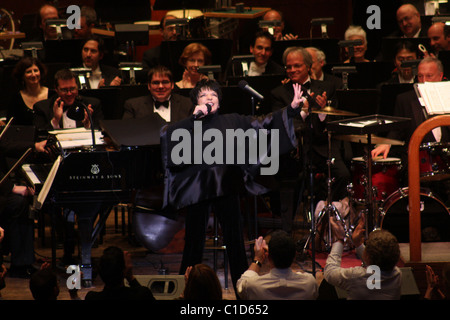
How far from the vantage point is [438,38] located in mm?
8078

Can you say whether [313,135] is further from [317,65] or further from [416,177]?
[416,177]

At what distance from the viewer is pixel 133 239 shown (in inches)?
278

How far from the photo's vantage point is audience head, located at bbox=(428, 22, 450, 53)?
805 centimetres

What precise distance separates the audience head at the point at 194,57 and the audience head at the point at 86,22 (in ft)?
6.00

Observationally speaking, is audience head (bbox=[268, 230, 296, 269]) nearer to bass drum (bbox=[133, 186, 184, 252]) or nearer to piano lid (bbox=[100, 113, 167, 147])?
piano lid (bbox=[100, 113, 167, 147])

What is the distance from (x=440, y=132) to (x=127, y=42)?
140 inches

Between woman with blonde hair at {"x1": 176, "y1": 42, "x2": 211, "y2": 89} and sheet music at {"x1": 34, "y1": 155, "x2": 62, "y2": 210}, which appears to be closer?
sheet music at {"x1": 34, "y1": 155, "x2": 62, "y2": 210}

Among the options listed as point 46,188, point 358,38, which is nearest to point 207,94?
point 46,188

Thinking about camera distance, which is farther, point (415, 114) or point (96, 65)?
point (96, 65)

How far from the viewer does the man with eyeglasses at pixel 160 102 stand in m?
6.73

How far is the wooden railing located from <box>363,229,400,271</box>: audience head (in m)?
1.11

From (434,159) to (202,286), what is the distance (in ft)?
9.54

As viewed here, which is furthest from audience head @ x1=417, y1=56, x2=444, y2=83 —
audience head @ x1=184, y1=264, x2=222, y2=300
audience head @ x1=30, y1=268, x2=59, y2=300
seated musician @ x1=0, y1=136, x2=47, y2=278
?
audience head @ x1=30, y1=268, x2=59, y2=300
